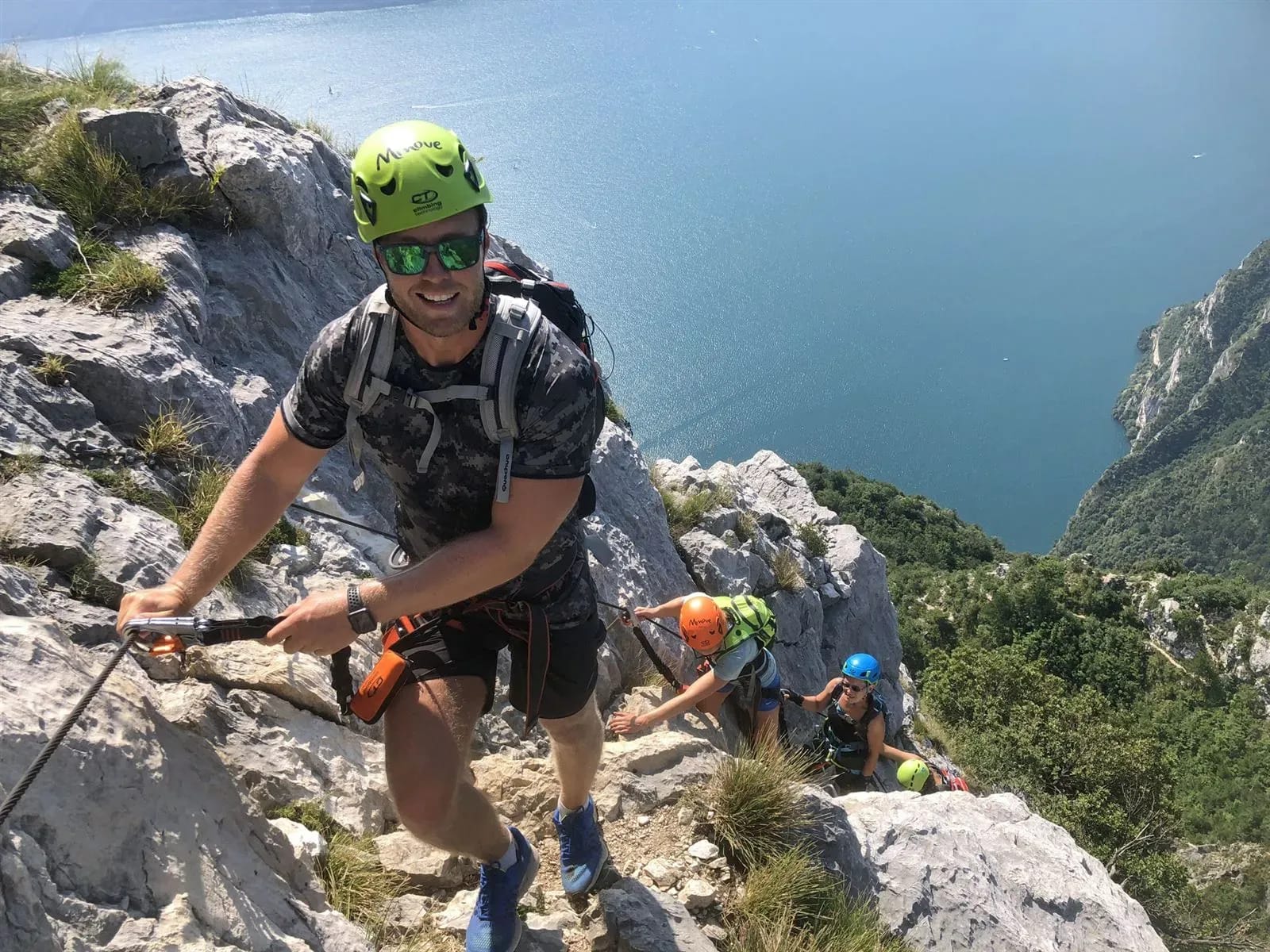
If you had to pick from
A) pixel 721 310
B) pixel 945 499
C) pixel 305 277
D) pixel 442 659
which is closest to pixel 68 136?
pixel 305 277

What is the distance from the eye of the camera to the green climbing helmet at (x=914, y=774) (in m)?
9.15

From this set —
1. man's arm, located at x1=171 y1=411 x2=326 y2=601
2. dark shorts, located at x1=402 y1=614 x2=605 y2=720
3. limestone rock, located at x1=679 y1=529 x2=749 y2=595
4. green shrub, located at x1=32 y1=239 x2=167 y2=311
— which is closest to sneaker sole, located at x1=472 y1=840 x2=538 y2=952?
dark shorts, located at x1=402 y1=614 x2=605 y2=720

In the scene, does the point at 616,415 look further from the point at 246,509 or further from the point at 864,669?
the point at 246,509

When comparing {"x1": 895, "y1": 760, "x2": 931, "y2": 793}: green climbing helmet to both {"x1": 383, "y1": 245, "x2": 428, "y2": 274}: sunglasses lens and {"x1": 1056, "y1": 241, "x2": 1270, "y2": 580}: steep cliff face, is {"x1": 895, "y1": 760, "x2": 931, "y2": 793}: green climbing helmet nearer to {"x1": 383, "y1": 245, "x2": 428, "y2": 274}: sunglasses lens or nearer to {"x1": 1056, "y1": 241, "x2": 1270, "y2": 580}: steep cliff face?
{"x1": 383, "y1": 245, "x2": 428, "y2": 274}: sunglasses lens

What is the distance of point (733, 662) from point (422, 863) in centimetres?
358

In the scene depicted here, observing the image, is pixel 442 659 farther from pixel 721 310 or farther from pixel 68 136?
pixel 721 310

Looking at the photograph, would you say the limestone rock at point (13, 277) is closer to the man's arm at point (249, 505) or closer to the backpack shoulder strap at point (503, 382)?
the man's arm at point (249, 505)

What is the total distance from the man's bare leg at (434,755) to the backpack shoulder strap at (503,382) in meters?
0.98

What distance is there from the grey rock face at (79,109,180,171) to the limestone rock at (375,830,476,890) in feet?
21.2

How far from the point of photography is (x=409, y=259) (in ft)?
10.4

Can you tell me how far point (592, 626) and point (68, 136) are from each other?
6.72m

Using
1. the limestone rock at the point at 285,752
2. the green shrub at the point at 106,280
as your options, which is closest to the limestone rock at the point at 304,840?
the limestone rock at the point at 285,752

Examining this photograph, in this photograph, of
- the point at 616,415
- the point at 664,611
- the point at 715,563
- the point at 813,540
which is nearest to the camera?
the point at 664,611

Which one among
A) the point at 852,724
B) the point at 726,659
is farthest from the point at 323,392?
the point at 852,724
